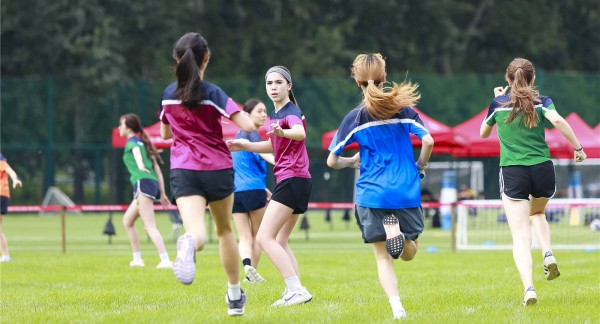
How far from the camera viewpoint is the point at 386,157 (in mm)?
8547

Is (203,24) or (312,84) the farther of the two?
(203,24)

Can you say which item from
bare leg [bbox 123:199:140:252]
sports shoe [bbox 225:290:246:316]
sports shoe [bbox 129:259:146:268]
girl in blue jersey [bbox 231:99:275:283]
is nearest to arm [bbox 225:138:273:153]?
sports shoe [bbox 225:290:246:316]

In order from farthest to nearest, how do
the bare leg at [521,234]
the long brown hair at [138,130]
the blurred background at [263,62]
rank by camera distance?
the blurred background at [263,62], the long brown hair at [138,130], the bare leg at [521,234]

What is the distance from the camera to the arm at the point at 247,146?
8430 mm

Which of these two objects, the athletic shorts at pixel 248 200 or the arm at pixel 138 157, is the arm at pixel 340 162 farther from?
the arm at pixel 138 157

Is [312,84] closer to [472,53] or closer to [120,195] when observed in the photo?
[120,195]

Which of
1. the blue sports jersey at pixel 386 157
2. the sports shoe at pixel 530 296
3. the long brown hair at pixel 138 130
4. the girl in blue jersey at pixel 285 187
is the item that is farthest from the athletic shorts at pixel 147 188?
the blue sports jersey at pixel 386 157

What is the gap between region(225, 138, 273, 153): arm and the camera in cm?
843

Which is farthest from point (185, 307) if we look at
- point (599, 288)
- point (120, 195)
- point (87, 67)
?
point (87, 67)

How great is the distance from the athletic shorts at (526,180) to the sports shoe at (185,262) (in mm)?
3094

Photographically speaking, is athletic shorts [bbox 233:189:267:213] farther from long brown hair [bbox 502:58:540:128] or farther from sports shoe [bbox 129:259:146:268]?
long brown hair [bbox 502:58:540:128]

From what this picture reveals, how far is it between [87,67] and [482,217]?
23.2m

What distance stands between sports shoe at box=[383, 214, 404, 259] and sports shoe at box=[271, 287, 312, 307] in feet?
5.98

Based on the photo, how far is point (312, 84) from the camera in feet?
128
